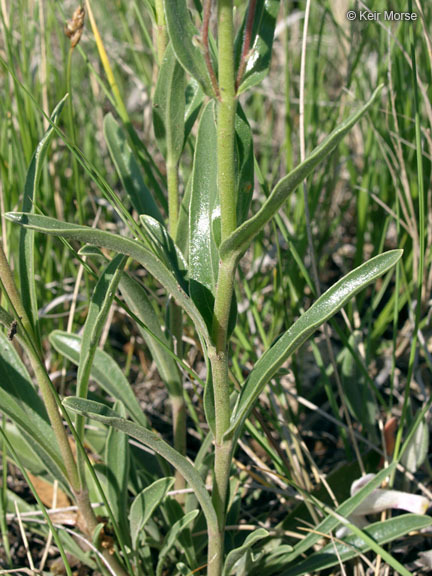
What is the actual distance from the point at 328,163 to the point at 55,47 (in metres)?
2.00

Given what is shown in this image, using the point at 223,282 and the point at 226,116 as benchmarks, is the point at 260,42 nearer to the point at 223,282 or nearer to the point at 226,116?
the point at 226,116

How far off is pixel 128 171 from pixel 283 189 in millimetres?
571

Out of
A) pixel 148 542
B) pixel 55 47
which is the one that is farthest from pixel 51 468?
pixel 55 47

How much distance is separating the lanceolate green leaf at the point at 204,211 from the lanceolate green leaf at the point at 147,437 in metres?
0.20

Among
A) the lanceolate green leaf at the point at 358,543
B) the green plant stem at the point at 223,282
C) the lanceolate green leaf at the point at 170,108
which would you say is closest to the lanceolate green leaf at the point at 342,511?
the lanceolate green leaf at the point at 358,543

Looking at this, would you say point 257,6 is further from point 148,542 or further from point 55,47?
point 55,47

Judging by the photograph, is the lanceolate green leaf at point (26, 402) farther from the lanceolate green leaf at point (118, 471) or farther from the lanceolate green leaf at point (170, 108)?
the lanceolate green leaf at point (170, 108)

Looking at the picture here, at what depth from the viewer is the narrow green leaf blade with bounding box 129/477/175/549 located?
3.15 feet

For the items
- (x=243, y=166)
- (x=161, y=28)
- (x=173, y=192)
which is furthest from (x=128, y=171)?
(x=243, y=166)

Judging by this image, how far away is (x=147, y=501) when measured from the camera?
0.98m

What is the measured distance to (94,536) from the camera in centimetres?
98

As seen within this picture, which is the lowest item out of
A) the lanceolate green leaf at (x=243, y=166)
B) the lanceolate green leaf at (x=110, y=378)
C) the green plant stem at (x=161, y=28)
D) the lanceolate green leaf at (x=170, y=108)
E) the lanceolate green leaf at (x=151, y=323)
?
the lanceolate green leaf at (x=110, y=378)

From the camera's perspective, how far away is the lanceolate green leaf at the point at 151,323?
3.23 ft

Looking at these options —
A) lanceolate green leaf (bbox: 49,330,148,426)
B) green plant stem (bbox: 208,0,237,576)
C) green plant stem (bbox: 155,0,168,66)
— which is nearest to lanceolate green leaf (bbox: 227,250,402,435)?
green plant stem (bbox: 208,0,237,576)
